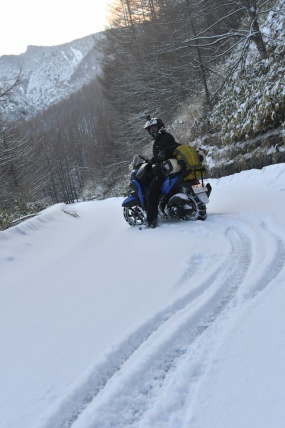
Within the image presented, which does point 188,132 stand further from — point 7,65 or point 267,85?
point 7,65

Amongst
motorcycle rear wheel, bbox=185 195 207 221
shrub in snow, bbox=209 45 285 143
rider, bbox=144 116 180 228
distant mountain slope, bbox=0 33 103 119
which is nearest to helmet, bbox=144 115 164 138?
rider, bbox=144 116 180 228

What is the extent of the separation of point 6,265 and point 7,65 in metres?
201

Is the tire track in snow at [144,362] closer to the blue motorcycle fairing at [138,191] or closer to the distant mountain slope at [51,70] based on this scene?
the blue motorcycle fairing at [138,191]

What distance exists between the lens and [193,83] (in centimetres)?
1744

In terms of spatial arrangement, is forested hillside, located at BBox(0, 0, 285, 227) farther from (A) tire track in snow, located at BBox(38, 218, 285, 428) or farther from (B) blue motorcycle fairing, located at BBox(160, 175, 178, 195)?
(A) tire track in snow, located at BBox(38, 218, 285, 428)

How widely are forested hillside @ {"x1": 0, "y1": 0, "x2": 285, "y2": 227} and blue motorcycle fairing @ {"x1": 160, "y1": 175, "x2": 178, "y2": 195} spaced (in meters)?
3.27

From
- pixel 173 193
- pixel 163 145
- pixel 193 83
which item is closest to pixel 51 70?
pixel 193 83

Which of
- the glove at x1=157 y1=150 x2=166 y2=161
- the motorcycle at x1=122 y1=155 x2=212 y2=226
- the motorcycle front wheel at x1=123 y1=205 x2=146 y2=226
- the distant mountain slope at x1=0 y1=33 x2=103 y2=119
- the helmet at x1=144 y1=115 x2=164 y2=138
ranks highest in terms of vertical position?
the distant mountain slope at x1=0 y1=33 x2=103 y2=119

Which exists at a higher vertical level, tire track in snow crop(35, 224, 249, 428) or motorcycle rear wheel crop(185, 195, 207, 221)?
motorcycle rear wheel crop(185, 195, 207, 221)

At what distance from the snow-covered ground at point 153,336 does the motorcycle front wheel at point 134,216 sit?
6.39ft

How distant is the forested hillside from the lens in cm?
906

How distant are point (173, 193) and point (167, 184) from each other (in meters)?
0.17

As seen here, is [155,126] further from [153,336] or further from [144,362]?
[144,362]

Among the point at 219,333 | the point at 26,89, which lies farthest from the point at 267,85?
the point at 26,89
